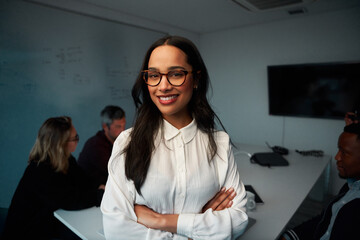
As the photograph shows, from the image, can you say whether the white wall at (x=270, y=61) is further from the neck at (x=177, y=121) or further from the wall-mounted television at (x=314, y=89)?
the neck at (x=177, y=121)

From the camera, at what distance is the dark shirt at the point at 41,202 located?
148 centimetres

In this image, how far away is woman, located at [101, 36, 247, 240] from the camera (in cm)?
90

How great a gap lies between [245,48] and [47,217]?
381 centimetres

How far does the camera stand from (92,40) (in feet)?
9.86

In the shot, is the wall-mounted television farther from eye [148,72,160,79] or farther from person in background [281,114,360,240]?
eye [148,72,160,79]

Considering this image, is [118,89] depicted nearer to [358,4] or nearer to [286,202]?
[286,202]

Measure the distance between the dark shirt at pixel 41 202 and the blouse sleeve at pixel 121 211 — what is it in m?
0.68

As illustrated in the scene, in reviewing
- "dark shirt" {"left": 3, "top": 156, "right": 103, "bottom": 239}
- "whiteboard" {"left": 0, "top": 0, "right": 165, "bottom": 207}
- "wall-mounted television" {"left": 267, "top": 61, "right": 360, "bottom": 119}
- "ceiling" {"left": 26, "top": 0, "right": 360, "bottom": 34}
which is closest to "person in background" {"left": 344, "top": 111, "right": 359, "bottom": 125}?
"wall-mounted television" {"left": 267, "top": 61, "right": 360, "bottom": 119}

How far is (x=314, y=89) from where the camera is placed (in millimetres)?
A: 3402

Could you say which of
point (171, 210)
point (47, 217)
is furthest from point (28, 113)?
point (171, 210)

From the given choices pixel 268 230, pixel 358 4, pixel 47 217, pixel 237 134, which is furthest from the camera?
pixel 237 134

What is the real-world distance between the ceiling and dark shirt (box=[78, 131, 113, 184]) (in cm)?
169

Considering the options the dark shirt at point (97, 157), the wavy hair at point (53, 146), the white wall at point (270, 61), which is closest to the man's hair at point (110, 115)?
the dark shirt at point (97, 157)

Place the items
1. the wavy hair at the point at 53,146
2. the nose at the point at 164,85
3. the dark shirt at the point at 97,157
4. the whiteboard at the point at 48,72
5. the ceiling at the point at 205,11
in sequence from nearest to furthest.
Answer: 1. the nose at the point at 164,85
2. the wavy hair at the point at 53,146
3. the dark shirt at the point at 97,157
4. the whiteboard at the point at 48,72
5. the ceiling at the point at 205,11
